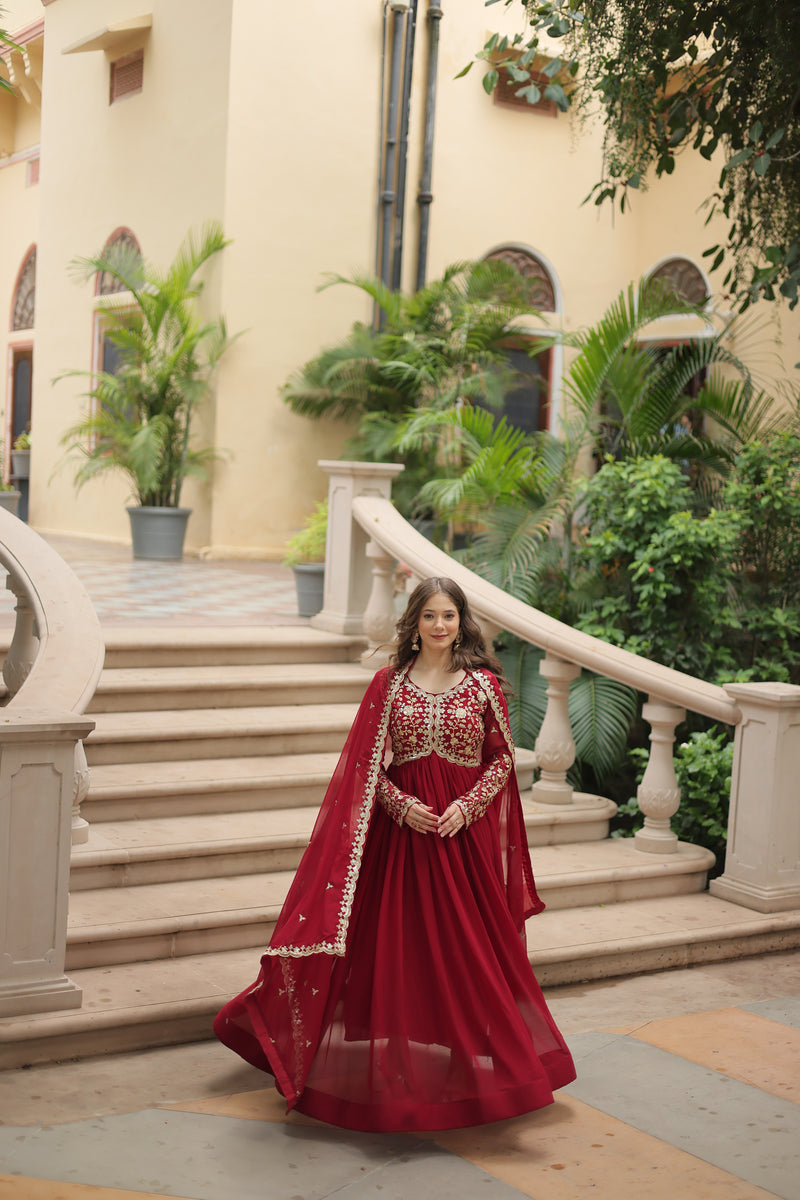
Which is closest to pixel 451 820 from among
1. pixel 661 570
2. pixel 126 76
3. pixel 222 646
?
pixel 222 646

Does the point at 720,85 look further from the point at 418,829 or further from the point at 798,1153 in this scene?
the point at 798,1153

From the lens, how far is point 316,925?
10.8 feet

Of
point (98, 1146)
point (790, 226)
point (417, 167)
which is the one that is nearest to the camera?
point (98, 1146)

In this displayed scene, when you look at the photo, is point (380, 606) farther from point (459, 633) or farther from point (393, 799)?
point (393, 799)

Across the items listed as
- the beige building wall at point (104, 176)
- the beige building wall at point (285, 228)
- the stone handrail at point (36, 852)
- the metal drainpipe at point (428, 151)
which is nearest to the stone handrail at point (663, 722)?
the stone handrail at point (36, 852)

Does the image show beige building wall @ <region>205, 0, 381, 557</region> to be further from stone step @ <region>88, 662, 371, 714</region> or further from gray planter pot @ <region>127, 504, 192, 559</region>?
stone step @ <region>88, 662, 371, 714</region>

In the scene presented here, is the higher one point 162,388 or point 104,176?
point 104,176

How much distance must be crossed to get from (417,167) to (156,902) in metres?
9.22

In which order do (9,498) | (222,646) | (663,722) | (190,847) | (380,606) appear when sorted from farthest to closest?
(9,498) < (380,606) < (222,646) < (663,722) < (190,847)

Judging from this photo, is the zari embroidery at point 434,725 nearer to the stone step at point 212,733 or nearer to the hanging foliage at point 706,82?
the stone step at point 212,733

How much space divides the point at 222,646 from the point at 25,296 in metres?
11.8

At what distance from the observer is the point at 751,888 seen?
5.09 metres

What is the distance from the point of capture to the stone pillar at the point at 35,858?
11.7 feet

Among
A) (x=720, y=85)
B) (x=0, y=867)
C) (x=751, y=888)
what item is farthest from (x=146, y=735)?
(x=720, y=85)
